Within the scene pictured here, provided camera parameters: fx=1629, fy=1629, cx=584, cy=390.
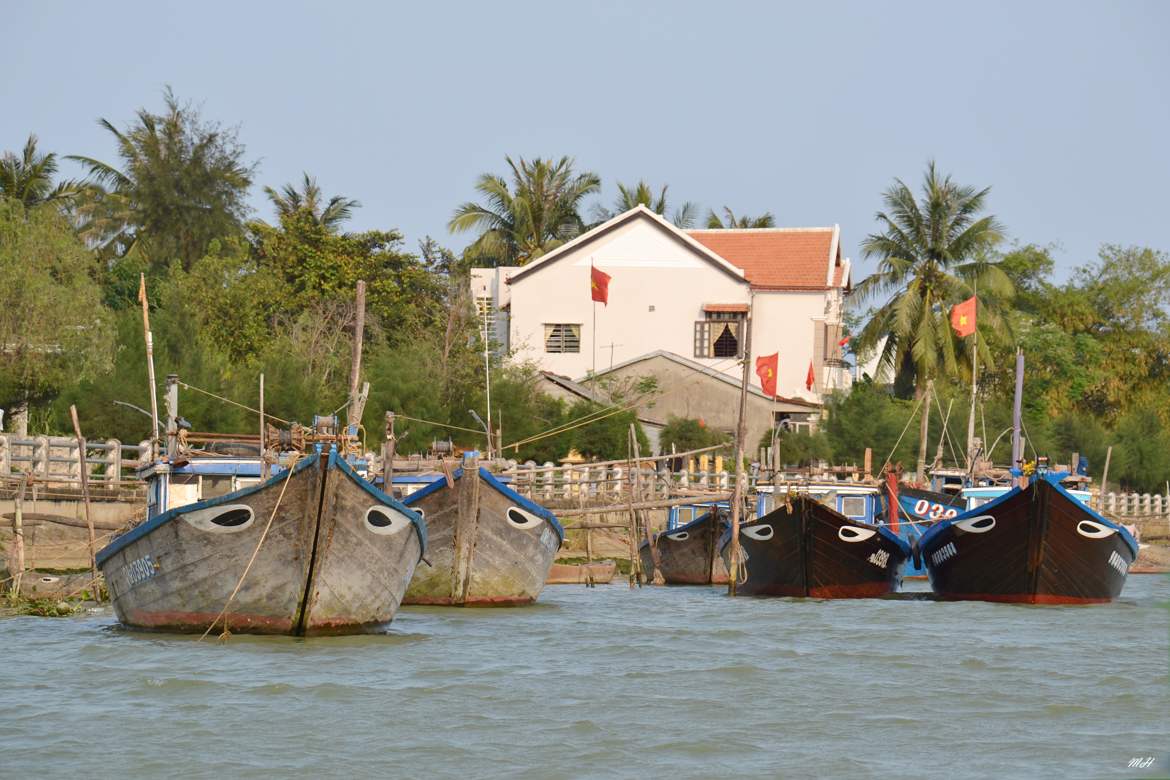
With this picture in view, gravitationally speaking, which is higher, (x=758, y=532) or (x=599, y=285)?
(x=599, y=285)

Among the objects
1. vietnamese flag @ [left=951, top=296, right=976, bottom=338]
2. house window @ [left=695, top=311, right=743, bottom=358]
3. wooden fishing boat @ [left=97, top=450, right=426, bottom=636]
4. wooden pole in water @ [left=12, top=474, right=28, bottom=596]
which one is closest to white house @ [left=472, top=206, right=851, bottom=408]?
house window @ [left=695, top=311, right=743, bottom=358]

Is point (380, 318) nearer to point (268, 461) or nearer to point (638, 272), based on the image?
point (638, 272)

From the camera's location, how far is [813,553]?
2761 cm

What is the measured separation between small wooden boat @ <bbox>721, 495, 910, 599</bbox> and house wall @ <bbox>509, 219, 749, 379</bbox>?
2209 centimetres

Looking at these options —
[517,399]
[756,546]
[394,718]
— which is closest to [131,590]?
[394,718]

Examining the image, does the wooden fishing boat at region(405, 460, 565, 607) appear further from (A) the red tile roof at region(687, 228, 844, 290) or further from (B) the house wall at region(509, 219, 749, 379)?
(A) the red tile roof at region(687, 228, 844, 290)

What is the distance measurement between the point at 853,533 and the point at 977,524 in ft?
6.83

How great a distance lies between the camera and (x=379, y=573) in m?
18.8

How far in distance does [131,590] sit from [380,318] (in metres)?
30.5

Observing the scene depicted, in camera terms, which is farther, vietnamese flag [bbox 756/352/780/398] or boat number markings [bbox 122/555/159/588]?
vietnamese flag [bbox 756/352/780/398]

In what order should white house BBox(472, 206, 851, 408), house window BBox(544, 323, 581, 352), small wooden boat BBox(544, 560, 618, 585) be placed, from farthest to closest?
house window BBox(544, 323, 581, 352)
white house BBox(472, 206, 851, 408)
small wooden boat BBox(544, 560, 618, 585)

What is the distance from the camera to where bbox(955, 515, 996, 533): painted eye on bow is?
26344 mm

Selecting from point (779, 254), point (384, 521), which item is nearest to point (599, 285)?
point (779, 254)

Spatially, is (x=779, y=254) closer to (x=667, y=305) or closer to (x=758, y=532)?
(x=667, y=305)
